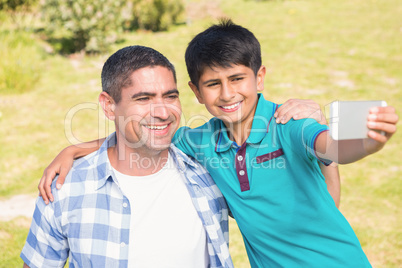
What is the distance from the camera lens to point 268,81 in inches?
350

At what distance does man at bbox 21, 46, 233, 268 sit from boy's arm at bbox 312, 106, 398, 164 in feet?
2.96

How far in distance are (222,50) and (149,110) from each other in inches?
24.9

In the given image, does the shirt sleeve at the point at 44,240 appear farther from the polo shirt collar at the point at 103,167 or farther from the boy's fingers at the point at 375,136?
the boy's fingers at the point at 375,136

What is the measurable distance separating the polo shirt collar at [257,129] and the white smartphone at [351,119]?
3.10ft

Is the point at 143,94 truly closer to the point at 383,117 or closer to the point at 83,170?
the point at 83,170

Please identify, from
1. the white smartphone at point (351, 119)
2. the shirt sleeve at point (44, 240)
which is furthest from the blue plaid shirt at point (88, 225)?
the white smartphone at point (351, 119)

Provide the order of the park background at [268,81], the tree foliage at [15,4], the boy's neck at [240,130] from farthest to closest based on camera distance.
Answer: the tree foliage at [15,4]
the park background at [268,81]
the boy's neck at [240,130]

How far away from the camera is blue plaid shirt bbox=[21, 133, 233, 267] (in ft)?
7.47

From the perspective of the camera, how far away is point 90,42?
378 inches

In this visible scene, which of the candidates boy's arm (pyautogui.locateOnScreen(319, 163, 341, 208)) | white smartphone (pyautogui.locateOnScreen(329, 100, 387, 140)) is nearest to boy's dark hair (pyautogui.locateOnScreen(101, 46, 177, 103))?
boy's arm (pyautogui.locateOnScreen(319, 163, 341, 208))

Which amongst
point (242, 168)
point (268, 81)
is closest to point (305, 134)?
point (242, 168)

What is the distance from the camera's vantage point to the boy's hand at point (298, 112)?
2217 mm

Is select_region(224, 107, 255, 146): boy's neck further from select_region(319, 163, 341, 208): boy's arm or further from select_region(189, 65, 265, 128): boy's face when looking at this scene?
select_region(319, 163, 341, 208): boy's arm

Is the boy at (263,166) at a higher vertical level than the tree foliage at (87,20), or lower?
lower
